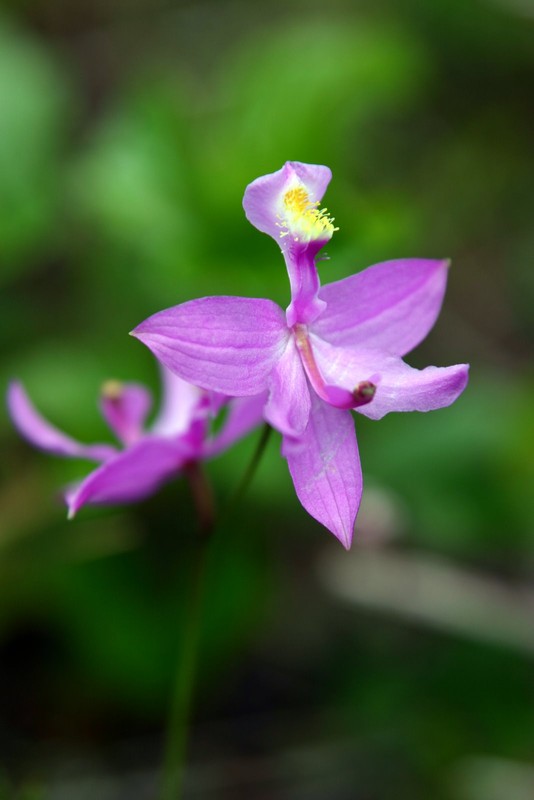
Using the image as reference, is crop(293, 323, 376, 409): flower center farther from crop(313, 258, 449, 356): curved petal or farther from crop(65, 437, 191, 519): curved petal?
crop(65, 437, 191, 519): curved petal

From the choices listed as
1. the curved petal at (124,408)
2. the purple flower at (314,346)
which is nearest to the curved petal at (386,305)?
the purple flower at (314,346)

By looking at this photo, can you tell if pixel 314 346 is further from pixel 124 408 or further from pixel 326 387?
pixel 124 408

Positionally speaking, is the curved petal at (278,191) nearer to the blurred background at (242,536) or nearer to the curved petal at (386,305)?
the curved petal at (386,305)

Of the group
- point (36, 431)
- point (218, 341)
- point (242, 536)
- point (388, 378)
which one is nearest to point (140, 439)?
point (36, 431)

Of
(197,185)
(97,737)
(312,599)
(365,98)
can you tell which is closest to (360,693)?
(312,599)

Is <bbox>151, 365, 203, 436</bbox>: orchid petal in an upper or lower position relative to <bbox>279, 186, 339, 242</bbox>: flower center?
lower

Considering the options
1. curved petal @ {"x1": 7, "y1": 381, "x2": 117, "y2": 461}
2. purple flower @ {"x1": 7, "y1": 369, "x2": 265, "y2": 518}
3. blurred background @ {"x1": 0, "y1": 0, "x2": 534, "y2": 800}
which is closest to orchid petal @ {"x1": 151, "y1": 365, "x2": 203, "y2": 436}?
purple flower @ {"x1": 7, "y1": 369, "x2": 265, "y2": 518}
